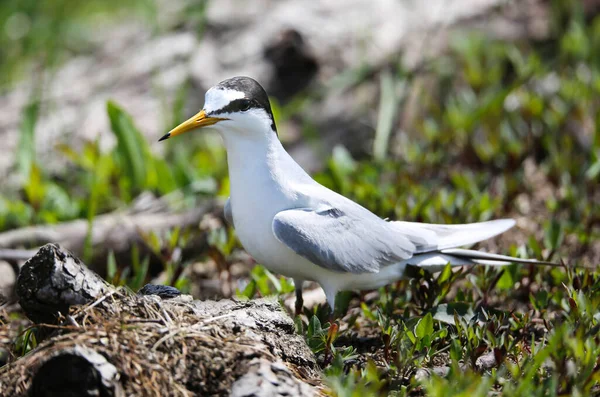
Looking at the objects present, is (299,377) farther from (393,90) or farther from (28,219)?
(393,90)

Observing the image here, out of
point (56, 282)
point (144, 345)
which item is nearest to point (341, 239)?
point (144, 345)

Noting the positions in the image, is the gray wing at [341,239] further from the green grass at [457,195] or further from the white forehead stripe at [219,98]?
the white forehead stripe at [219,98]

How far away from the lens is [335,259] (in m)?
3.52

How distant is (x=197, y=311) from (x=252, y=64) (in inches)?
149

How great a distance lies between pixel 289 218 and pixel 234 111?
537 millimetres

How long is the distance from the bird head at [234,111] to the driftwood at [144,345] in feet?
2.64

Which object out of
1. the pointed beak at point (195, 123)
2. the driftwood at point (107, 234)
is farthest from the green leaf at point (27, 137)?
the pointed beak at point (195, 123)

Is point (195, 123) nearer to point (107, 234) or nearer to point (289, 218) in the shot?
point (289, 218)

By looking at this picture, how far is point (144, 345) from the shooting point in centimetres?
275

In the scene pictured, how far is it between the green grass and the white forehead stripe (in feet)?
3.19

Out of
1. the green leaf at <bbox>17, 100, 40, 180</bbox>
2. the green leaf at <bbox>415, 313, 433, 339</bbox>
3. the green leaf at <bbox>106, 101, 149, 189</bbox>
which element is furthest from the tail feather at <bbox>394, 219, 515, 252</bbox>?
the green leaf at <bbox>17, 100, 40, 180</bbox>

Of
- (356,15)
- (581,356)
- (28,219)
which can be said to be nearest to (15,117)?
(28,219)

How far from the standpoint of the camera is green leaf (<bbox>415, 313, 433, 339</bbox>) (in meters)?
3.23

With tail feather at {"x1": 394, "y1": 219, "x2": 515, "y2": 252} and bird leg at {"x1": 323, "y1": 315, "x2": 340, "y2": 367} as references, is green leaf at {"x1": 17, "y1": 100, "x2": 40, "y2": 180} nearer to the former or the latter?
tail feather at {"x1": 394, "y1": 219, "x2": 515, "y2": 252}
